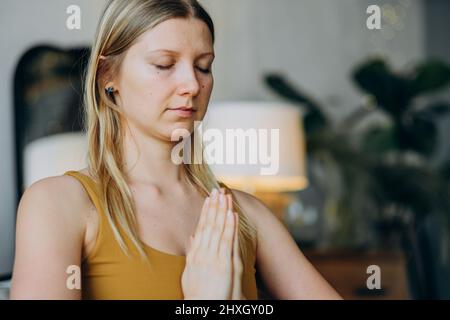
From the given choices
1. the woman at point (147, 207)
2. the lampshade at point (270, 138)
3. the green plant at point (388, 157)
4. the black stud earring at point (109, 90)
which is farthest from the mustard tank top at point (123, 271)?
the green plant at point (388, 157)

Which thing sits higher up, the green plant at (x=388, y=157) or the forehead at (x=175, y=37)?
the green plant at (x=388, y=157)

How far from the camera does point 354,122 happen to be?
226 cm

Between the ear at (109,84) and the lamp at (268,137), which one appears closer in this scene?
the ear at (109,84)

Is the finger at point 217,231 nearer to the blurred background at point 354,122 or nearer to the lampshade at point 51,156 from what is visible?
the lampshade at point 51,156

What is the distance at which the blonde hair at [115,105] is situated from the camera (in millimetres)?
713

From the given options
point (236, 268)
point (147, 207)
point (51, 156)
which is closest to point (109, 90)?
point (147, 207)

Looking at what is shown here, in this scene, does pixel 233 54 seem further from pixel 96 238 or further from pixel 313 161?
pixel 96 238

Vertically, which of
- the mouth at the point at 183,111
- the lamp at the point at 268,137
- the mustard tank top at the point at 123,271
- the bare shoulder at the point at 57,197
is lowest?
the mustard tank top at the point at 123,271

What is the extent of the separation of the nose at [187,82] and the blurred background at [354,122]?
0.93 metres

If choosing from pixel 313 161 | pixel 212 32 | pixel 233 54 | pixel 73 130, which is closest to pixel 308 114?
pixel 313 161

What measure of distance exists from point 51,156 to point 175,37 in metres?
0.63

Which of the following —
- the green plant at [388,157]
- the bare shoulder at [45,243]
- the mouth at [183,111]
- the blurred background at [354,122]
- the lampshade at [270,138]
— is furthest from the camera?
the green plant at [388,157]

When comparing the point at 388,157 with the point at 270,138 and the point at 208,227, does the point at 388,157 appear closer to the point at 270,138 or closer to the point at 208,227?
the point at 270,138

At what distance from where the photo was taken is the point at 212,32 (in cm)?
77
